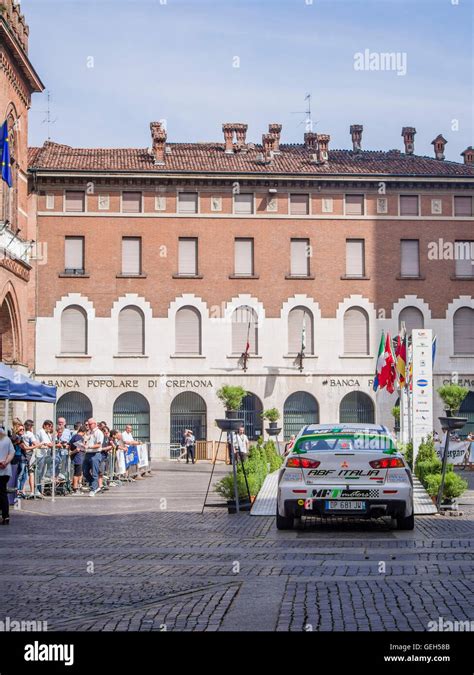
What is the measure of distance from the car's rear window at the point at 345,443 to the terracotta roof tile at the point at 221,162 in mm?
38467

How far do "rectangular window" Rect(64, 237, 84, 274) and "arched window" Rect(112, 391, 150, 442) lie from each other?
6.41m

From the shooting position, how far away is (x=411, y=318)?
54625 mm

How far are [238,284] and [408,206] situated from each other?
9.22m

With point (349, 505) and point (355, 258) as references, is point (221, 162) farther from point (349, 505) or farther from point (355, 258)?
point (349, 505)

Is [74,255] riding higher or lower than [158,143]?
lower

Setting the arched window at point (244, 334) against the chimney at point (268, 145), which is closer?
the arched window at point (244, 334)

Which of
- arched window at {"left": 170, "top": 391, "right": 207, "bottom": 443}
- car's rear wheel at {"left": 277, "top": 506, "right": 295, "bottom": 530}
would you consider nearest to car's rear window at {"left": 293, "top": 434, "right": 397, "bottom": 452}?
car's rear wheel at {"left": 277, "top": 506, "right": 295, "bottom": 530}

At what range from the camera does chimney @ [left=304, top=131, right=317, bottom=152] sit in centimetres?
6033

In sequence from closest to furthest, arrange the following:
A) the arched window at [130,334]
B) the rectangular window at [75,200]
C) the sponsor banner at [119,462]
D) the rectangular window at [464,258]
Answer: the sponsor banner at [119,462] < the arched window at [130,334] < the rectangular window at [75,200] < the rectangular window at [464,258]

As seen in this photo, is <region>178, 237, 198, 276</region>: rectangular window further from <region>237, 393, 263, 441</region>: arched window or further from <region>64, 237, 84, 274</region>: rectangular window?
<region>237, 393, 263, 441</region>: arched window

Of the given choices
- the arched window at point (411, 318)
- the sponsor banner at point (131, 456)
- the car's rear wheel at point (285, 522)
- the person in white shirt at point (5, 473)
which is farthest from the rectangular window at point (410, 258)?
the car's rear wheel at point (285, 522)

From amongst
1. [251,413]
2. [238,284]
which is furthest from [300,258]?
[251,413]

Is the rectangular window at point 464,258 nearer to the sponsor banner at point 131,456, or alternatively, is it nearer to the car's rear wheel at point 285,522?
the sponsor banner at point 131,456

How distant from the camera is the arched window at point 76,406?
52969 millimetres
